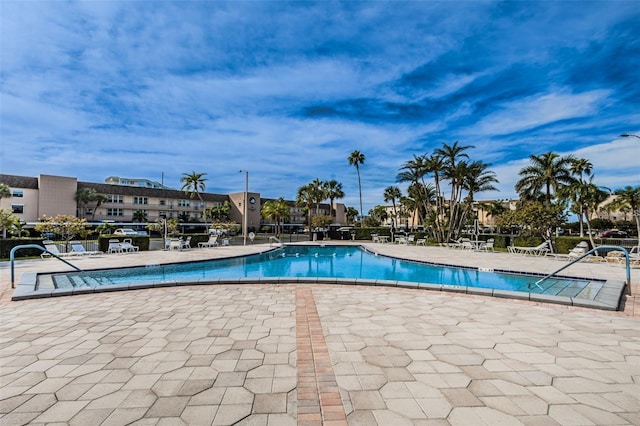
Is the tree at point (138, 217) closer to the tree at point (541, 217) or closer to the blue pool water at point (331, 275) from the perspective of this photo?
the blue pool water at point (331, 275)

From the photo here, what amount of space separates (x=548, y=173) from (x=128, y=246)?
33745 mm

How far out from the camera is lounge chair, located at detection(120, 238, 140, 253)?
18.8 m

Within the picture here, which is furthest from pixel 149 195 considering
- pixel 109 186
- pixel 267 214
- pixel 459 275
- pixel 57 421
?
pixel 57 421

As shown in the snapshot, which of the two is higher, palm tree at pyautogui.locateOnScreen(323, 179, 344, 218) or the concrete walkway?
palm tree at pyautogui.locateOnScreen(323, 179, 344, 218)

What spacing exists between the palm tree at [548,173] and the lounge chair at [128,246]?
105 ft

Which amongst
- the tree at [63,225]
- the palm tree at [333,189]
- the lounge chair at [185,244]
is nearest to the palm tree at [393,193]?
the palm tree at [333,189]

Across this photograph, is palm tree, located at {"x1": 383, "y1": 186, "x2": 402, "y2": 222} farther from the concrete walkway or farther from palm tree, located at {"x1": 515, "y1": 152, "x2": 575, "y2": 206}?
the concrete walkway

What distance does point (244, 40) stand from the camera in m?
10.8

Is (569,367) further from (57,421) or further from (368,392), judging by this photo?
(57,421)

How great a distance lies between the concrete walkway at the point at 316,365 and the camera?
8.41 feet

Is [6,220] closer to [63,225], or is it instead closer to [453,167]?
[63,225]

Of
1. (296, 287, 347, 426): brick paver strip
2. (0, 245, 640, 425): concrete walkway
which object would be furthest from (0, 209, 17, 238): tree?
(296, 287, 347, 426): brick paver strip

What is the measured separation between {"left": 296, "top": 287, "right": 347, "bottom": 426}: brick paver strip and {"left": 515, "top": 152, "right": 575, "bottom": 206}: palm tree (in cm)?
2837

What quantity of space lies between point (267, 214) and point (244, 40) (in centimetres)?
2993
